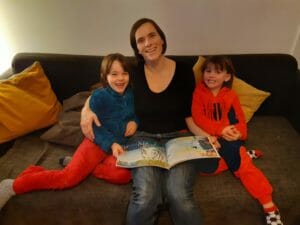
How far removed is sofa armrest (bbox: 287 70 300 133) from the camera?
1936 mm

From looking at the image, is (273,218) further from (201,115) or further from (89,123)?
(89,123)

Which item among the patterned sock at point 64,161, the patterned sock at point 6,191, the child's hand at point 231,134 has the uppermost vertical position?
the child's hand at point 231,134

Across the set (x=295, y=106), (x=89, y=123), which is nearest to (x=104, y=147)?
(x=89, y=123)

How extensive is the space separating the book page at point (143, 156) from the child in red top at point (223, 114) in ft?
1.04

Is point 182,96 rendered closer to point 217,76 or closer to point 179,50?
point 217,76

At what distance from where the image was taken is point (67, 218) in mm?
1443

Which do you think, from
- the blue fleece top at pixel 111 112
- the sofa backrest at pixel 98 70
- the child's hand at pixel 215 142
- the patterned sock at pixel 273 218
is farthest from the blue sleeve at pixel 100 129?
the patterned sock at pixel 273 218

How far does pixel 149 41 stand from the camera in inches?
60.1

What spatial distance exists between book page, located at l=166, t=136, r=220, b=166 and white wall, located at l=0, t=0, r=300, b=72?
0.86 m

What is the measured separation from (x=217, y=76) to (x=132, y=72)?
47 cm

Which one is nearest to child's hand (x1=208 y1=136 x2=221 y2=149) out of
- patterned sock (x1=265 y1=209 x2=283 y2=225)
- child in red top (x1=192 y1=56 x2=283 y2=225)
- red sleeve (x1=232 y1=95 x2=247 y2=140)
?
child in red top (x1=192 y1=56 x2=283 y2=225)

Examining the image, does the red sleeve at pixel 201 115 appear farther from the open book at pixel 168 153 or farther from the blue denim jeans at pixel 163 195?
the blue denim jeans at pixel 163 195

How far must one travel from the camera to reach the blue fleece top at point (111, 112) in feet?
5.09

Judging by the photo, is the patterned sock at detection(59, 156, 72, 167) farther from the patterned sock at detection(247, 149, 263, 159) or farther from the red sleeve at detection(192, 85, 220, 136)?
the patterned sock at detection(247, 149, 263, 159)
